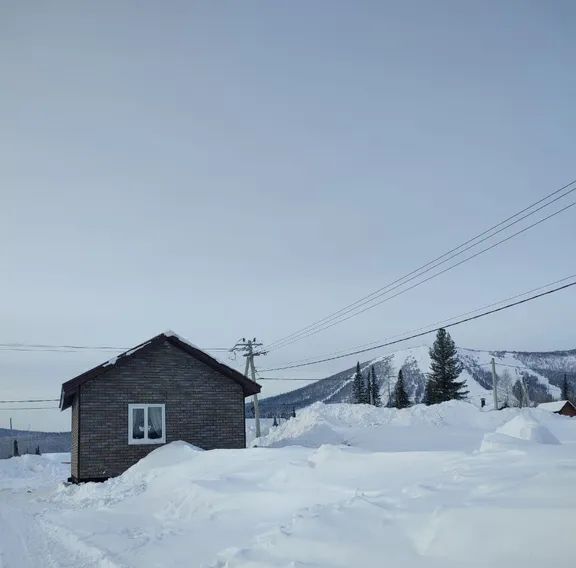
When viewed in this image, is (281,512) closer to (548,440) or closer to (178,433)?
(548,440)

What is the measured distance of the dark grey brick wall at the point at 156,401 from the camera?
71.1 feet

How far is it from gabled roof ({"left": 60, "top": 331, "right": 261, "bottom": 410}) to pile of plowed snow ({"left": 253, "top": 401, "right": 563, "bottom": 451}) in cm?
606

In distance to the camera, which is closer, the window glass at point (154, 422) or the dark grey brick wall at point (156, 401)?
the dark grey brick wall at point (156, 401)

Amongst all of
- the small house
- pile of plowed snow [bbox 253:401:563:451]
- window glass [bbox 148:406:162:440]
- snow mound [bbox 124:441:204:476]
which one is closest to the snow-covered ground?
snow mound [bbox 124:441:204:476]

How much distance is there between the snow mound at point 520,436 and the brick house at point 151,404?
41.4ft

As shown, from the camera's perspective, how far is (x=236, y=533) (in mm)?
9523

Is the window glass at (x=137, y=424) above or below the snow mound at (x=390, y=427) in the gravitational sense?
above

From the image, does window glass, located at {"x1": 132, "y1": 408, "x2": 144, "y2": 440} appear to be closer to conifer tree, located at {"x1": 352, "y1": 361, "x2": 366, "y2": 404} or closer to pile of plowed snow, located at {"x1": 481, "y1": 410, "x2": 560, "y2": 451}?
pile of plowed snow, located at {"x1": 481, "y1": 410, "x2": 560, "y2": 451}

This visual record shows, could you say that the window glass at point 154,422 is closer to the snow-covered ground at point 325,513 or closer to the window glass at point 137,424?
the window glass at point 137,424

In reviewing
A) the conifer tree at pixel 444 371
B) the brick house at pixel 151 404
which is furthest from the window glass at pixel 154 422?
the conifer tree at pixel 444 371

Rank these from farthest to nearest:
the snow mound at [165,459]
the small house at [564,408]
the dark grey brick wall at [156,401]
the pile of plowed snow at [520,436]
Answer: the small house at [564,408] < the dark grey brick wall at [156,401] < the snow mound at [165,459] < the pile of plowed snow at [520,436]

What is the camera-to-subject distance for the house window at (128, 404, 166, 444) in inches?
876

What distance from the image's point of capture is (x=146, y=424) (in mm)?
22500

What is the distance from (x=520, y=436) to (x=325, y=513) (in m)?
5.54
